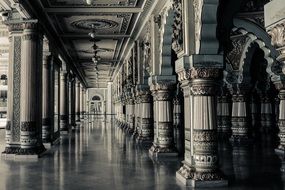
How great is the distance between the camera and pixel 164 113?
343 inches

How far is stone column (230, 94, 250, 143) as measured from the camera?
1237 centimetres

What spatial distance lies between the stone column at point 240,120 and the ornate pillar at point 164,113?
443cm

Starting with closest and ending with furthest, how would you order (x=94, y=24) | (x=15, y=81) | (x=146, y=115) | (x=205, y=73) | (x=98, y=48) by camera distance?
(x=205, y=73), (x=15, y=81), (x=94, y=24), (x=146, y=115), (x=98, y=48)

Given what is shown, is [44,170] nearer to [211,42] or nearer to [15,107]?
[15,107]

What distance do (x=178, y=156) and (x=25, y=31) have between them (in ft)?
15.3

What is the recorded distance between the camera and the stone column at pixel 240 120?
12367 millimetres

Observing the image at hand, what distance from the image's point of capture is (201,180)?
5465 mm

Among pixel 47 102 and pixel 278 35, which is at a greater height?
pixel 278 35

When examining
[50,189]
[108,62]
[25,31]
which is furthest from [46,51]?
[108,62]

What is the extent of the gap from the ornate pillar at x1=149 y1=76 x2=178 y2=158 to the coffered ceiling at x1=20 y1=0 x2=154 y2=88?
1949mm

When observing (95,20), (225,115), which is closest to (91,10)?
(95,20)

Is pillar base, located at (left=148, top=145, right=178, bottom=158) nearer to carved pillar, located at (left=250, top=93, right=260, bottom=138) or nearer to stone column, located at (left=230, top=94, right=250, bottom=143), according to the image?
stone column, located at (left=230, top=94, right=250, bottom=143)

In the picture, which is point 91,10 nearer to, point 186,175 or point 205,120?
point 205,120

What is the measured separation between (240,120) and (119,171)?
6.79 meters
